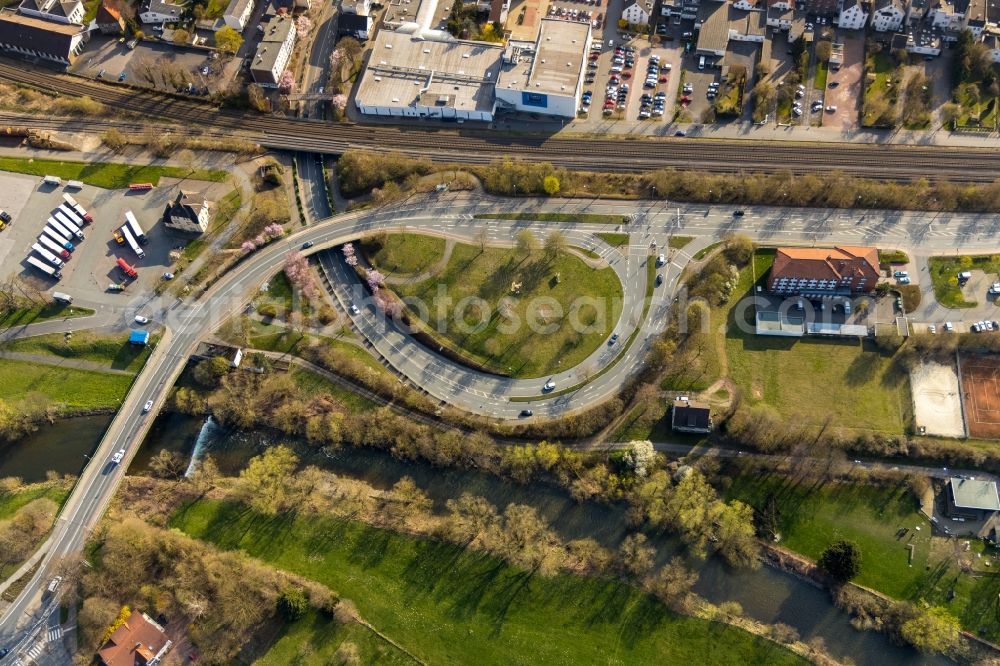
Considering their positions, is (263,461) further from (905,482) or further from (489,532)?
(905,482)

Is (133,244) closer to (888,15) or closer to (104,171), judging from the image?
(104,171)

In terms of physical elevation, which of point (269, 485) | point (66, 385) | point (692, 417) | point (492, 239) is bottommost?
point (269, 485)

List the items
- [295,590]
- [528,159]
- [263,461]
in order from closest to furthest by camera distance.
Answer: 1. [295,590]
2. [263,461]
3. [528,159]

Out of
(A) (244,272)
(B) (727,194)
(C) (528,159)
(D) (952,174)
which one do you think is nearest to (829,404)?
(B) (727,194)

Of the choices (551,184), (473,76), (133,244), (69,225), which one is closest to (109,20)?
(69,225)

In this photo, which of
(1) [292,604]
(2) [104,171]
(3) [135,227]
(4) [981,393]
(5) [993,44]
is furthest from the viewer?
(5) [993,44]

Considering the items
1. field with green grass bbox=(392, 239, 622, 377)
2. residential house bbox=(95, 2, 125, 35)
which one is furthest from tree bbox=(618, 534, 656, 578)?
residential house bbox=(95, 2, 125, 35)
